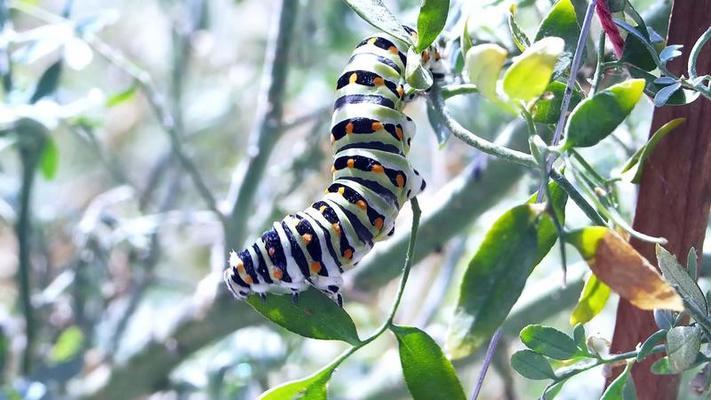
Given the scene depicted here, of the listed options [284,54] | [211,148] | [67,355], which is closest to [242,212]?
[284,54]

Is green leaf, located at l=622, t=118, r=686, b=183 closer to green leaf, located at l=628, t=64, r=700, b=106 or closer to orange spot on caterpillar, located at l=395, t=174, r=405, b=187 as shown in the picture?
green leaf, located at l=628, t=64, r=700, b=106

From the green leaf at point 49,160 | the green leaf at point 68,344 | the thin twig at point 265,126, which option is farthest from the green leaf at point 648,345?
the green leaf at point 68,344

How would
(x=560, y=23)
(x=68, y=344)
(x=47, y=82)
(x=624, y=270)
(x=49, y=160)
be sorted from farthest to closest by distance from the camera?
(x=68, y=344), (x=49, y=160), (x=47, y=82), (x=560, y=23), (x=624, y=270)

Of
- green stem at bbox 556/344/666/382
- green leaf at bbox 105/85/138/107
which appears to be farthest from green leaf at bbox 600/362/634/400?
green leaf at bbox 105/85/138/107

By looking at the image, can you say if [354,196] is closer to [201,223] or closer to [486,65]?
[486,65]

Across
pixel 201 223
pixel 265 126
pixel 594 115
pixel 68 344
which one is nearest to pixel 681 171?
pixel 594 115

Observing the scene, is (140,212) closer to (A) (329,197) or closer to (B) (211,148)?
(B) (211,148)

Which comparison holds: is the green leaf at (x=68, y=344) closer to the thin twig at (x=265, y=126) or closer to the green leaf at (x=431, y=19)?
the thin twig at (x=265, y=126)
